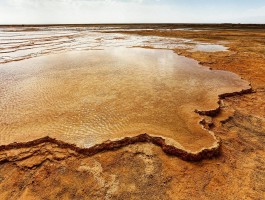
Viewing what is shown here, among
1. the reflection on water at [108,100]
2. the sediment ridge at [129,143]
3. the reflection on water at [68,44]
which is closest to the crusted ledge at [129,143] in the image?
the sediment ridge at [129,143]

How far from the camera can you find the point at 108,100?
18.1 ft

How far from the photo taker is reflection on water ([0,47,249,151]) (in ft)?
13.6

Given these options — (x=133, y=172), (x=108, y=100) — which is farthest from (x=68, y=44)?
(x=133, y=172)

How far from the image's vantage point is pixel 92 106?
204 inches

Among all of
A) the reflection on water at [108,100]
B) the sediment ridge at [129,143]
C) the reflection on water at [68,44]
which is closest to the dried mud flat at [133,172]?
the sediment ridge at [129,143]

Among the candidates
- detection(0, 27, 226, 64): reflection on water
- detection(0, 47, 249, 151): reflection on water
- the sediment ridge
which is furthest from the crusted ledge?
detection(0, 27, 226, 64): reflection on water

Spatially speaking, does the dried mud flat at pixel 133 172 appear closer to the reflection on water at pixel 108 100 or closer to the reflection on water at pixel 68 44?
the reflection on water at pixel 108 100

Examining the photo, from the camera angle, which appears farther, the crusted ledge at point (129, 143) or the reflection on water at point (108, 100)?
the reflection on water at point (108, 100)

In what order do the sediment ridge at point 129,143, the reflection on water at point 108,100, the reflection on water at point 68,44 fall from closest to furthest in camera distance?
the sediment ridge at point 129,143 < the reflection on water at point 108,100 < the reflection on water at point 68,44

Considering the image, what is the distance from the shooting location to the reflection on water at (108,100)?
414 cm

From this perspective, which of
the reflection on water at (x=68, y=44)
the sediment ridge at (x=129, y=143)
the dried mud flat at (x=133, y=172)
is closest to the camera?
the dried mud flat at (x=133, y=172)

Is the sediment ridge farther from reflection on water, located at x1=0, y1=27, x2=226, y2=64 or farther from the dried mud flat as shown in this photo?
reflection on water, located at x1=0, y1=27, x2=226, y2=64

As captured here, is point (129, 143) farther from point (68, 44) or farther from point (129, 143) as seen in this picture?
point (68, 44)

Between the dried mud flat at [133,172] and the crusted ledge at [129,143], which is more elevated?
the crusted ledge at [129,143]
